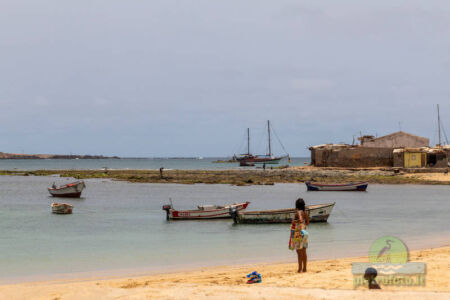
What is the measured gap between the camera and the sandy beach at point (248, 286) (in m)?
8.91

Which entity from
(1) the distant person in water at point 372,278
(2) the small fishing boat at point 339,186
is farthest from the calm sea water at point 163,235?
(2) the small fishing boat at point 339,186

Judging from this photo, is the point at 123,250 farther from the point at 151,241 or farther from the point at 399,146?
the point at 399,146

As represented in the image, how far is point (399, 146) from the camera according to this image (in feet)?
239

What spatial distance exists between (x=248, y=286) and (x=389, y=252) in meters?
8.35

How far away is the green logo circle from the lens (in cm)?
1496

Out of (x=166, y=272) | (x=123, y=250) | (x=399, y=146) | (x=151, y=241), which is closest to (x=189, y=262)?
(x=166, y=272)

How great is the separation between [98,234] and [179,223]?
4.63m

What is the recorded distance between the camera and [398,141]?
2872 inches

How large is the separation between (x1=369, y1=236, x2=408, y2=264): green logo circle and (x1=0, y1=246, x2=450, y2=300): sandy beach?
45 cm

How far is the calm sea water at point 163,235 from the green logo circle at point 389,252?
38cm

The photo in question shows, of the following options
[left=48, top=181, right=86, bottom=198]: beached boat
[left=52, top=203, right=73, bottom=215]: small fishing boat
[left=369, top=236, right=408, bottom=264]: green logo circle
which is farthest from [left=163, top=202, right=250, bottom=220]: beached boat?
[left=48, top=181, right=86, bottom=198]: beached boat

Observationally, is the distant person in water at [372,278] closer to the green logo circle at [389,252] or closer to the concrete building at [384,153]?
the green logo circle at [389,252]

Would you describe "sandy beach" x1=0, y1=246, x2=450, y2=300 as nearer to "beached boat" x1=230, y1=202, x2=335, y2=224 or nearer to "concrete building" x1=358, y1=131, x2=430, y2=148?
"beached boat" x1=230, y1=202, x2=335, y2=224

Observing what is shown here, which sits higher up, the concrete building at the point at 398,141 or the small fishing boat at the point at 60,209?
the concrete building at the point at 398,141
